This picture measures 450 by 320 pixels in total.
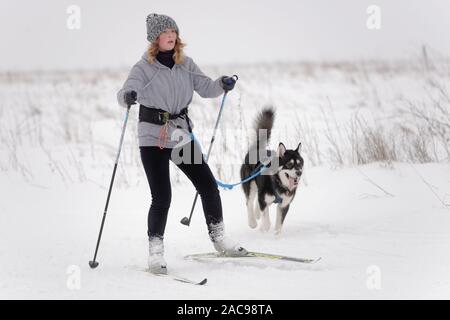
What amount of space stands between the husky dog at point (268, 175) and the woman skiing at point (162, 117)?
1165 mm

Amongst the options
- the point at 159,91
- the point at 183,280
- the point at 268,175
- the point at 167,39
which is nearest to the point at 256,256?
the point at 183,280

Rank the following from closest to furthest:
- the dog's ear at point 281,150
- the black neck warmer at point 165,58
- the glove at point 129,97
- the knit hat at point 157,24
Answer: the glove at point 129,97
the knit hat at point 157,24
the black neck warmer at point 165,58
the dog's ear at point 281,150

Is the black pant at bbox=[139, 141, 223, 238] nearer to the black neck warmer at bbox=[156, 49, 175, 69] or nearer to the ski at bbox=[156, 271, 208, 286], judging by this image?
the ski at bbox=[156, 271, 208, 286]

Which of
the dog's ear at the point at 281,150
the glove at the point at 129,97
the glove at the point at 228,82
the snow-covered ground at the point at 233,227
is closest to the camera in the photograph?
the snow-covered ground at the point at 233,227

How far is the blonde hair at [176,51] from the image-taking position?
4137mm

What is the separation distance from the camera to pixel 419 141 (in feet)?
24.3

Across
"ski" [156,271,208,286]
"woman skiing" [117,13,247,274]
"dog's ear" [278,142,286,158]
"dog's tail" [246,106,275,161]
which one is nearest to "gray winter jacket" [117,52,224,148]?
"woman skiing" [117,13,247,274]

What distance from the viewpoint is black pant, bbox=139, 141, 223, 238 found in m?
4.14

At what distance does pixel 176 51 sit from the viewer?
4.21 meters

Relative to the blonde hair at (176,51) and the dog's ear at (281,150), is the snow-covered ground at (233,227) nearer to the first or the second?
the dog's ear at (281,150)

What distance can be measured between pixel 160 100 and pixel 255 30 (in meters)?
36.0

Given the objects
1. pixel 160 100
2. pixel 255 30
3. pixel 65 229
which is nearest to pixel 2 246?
pixel 65 229

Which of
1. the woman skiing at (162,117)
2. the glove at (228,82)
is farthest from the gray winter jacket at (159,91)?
the glove at (228,82)
